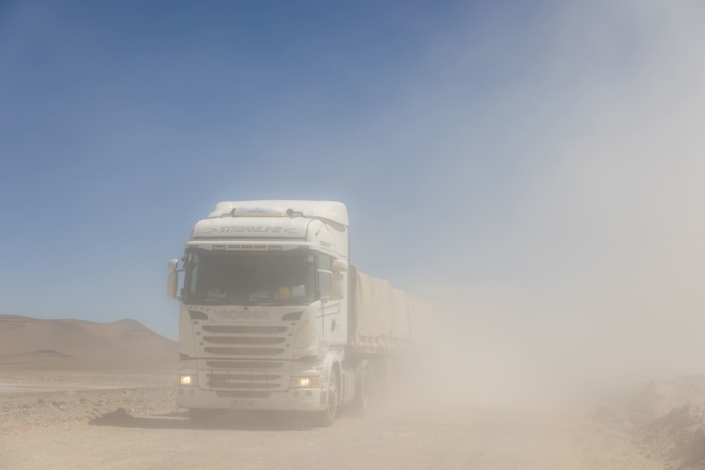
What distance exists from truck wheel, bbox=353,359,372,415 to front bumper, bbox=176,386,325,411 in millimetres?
3613

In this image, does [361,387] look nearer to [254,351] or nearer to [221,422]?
[221,422]

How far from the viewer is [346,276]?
17.0m

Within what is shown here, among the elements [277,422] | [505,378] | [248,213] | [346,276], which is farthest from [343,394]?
[505,378]

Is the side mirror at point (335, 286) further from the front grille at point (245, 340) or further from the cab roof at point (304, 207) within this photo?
the cab roof at point (304, 207)

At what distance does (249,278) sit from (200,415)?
10.9 ft

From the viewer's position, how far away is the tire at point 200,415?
607 inches

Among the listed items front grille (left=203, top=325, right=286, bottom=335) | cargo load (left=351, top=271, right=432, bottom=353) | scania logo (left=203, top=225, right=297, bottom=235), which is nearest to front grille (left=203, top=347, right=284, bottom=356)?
front grille (left=203, top=325, right=286, bottom=335)

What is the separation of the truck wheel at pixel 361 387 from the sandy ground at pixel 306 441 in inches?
17.2

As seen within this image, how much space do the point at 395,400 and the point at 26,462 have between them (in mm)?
14689

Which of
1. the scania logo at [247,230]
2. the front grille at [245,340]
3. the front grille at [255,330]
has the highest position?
the scania logo at [247,230]

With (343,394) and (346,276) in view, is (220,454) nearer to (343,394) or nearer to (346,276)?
(343,394)

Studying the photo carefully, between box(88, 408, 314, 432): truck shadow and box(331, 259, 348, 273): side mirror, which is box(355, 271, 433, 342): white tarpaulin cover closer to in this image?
box(88, 408, 314, 432): truck shadow

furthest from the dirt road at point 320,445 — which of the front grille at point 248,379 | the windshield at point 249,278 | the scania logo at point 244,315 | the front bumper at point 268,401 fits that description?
the windshield at point 249,278

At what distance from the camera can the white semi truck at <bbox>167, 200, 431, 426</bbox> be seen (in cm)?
1421
